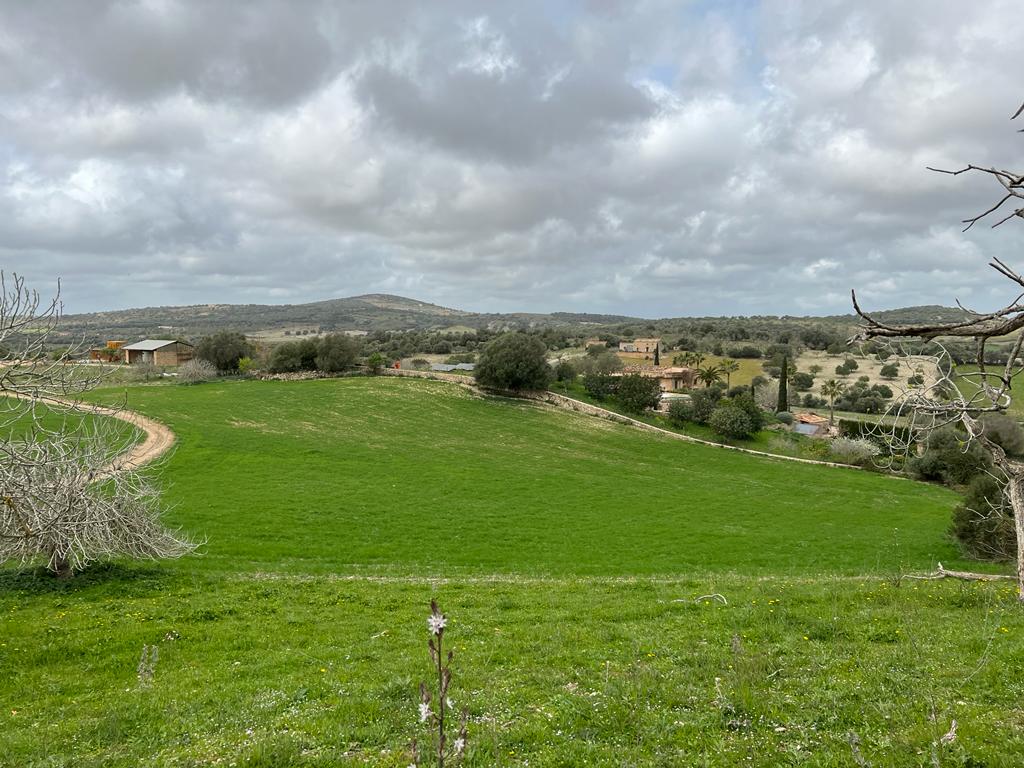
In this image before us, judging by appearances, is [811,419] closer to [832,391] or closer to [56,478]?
[832,391]

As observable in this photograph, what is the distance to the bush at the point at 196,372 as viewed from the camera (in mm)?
82938

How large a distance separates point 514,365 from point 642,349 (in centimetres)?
6279

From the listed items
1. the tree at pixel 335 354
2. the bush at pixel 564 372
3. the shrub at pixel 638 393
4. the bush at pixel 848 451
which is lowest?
the bush at pixel 848 451

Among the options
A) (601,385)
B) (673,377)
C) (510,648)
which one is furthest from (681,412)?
(510,648)

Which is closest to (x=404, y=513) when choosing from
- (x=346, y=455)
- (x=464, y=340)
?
(x=346, y=455)

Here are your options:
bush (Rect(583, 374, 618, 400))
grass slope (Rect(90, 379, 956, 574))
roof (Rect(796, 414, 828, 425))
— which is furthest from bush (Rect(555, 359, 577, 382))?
roof (Rect(796, 414, 828, 425))

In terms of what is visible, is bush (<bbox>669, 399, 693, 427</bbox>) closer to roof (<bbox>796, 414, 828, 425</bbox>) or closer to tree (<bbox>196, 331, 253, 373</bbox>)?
roof (<bbox>796, 414, 828, 425</bbox>)

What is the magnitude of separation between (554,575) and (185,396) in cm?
6190

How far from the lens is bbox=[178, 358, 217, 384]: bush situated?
82938mm

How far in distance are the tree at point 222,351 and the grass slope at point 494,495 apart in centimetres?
1920

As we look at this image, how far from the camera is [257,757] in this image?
6.37 m

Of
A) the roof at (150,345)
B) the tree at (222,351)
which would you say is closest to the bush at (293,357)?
the tree at (222,351)

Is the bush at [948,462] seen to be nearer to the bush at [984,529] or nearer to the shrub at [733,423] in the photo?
the bush at [984,529]

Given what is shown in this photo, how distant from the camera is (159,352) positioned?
99.9 metres
